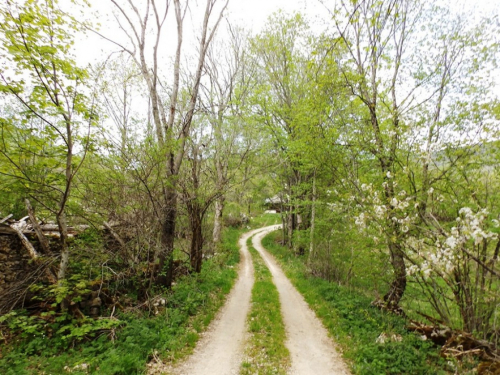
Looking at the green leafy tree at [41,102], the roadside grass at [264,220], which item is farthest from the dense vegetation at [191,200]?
the roadside grass at [264,220]

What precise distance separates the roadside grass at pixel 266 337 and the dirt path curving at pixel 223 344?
9.1 inches

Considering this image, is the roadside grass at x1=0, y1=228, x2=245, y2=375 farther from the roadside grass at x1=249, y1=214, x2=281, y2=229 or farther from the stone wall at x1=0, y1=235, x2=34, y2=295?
the roadside grass at x1=249, y1=214, x2=281, y2=229

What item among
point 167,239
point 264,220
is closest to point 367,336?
point 167,239

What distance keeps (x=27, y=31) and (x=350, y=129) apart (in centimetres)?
802

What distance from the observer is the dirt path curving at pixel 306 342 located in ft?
15.7

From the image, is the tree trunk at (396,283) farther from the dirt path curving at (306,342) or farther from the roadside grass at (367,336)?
the dirt path curving at (306,342)

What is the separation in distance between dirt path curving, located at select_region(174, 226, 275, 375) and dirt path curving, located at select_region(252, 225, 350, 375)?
1.28 metres

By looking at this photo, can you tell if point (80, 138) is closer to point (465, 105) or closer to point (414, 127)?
point (414, 127)

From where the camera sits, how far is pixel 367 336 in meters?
5.68

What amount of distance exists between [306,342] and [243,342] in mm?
1668

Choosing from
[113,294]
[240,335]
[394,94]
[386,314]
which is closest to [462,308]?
[386,314]

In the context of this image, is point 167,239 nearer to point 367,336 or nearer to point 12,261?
point 12,261

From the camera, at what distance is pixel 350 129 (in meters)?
7.14


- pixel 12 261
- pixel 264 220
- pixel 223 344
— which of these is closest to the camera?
pixel 223 344
